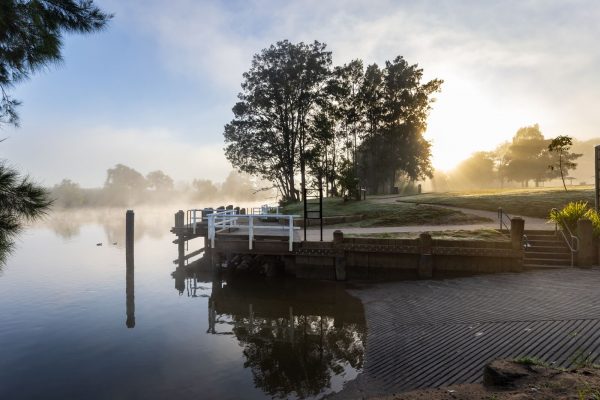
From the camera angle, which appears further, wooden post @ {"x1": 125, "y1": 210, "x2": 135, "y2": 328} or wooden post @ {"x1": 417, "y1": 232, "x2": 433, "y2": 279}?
wooden post @ {"x1": 417, "y1": 232, "x2": 433, "y2": 279}

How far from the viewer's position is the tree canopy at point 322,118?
1694 inches

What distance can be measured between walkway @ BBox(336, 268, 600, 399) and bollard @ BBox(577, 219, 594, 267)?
0.95m

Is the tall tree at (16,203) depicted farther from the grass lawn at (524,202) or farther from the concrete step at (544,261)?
the grass lawn at (524,202)

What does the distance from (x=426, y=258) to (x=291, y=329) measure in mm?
6715

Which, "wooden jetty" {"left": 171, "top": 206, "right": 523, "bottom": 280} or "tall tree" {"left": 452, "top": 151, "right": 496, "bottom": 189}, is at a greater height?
"tall tree" {"left": 452, "top": 151, "right": 496, "bottom": 189}

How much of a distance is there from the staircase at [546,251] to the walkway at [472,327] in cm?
98

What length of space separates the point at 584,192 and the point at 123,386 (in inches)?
1263

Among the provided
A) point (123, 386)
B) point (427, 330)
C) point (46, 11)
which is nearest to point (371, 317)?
point (427, 330)

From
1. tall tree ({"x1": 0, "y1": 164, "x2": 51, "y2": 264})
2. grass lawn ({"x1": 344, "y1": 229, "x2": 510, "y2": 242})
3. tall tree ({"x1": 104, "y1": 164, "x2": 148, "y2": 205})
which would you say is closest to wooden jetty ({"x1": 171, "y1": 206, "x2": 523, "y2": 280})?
grass lawn ({"x1": 344, "y1": 229, "x2": 510, "y2": 242})

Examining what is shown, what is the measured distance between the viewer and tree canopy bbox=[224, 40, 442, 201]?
43.0 meters

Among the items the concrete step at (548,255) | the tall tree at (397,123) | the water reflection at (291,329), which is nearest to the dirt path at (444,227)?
the concrete step at (548,255)

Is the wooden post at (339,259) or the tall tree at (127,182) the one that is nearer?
the wooden post at (339,259)

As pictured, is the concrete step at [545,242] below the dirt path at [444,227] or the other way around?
below

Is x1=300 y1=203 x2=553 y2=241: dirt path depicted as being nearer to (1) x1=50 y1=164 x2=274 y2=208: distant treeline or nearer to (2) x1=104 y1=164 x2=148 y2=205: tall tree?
(1) x1=50 y1=164 x2=274 y2=208: distant treeline
